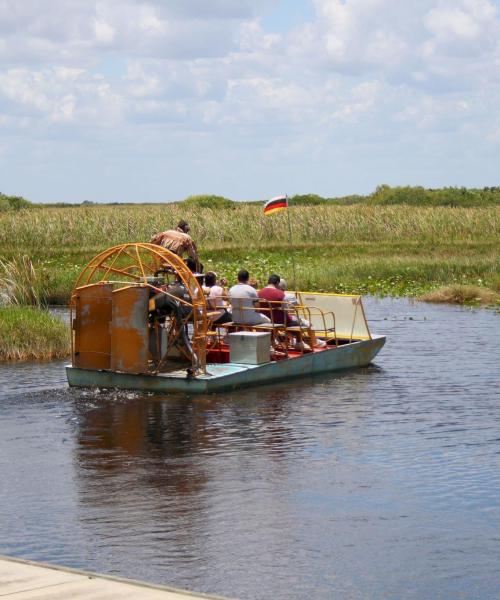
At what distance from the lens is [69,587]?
26.2 feet

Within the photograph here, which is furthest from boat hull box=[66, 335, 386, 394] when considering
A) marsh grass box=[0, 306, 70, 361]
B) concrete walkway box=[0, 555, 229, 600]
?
concrete walkway box=[0, 555, 229, 600]

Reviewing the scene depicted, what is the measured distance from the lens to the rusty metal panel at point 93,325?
64.2ft

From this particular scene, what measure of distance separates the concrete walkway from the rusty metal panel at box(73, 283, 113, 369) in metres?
11.1

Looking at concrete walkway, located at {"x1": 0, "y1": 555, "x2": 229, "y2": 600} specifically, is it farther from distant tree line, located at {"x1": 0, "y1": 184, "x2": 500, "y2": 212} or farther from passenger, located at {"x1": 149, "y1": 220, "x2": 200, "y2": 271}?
distant tree line, located at {"x1": 0, "y1": 184, "x2": 500, "y2": 212}

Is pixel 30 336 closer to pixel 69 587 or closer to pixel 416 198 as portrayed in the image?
pixel 69 587

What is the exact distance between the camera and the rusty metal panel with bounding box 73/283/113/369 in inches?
770

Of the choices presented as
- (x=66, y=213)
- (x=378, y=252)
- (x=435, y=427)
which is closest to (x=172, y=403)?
(x=435, y=427)

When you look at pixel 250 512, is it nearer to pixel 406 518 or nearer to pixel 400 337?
pixel 406 518

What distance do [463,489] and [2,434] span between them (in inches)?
265

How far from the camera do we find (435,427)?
54.7 feet

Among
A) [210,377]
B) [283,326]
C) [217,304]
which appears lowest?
[210,377]

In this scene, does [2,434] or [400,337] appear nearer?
[2,434]

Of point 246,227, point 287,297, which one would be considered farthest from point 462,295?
point 246,227

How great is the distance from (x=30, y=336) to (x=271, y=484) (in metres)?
12.1
